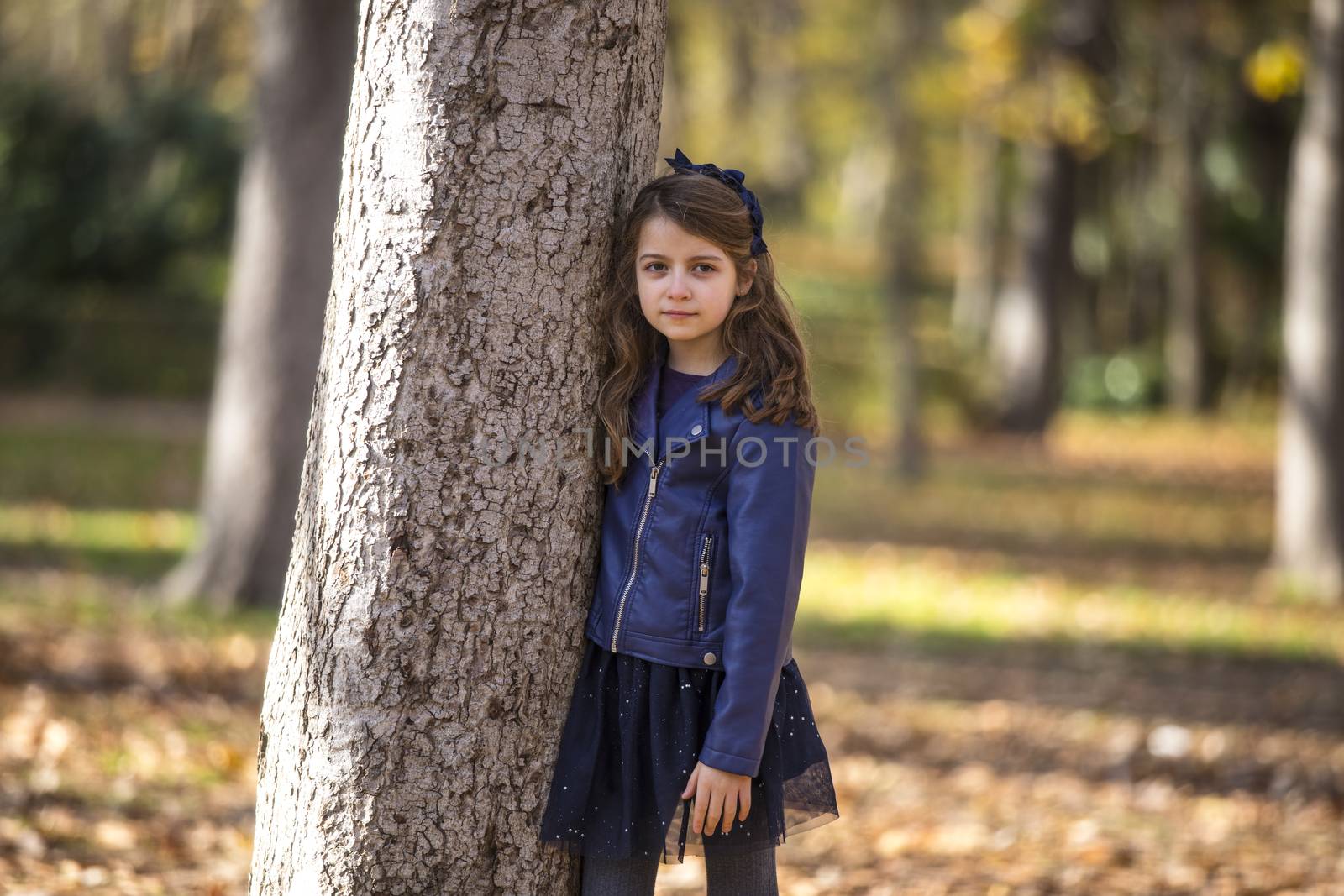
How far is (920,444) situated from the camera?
15.3 meters

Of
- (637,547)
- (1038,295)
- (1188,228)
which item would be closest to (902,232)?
(1038,295)

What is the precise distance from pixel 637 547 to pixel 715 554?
0.56 feet

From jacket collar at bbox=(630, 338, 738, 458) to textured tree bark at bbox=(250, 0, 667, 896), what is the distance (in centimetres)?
15

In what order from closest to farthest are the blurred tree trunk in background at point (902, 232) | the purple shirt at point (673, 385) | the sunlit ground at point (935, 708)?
the purple shirt at point (673, 385), the sunlit ground at point (935, 708), the blurred tree trunk in background at point (902, 232)

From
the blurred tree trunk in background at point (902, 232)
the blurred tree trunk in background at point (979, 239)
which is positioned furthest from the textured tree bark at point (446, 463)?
the blurred tree trunk in background at point (979, 239)

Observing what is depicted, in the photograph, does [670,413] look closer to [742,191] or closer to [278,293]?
[742,191]

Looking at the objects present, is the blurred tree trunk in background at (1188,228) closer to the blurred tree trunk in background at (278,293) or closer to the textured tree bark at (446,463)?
the blurred tree trunk in background at (278,293)

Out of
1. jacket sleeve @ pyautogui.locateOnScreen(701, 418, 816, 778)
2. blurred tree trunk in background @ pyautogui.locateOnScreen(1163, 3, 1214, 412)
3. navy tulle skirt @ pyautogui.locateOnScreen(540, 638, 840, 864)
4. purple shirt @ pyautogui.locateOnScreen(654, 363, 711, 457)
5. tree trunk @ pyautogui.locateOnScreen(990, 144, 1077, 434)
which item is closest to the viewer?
jacket sleeve @ pyautogui.locateOnScreen(701, 418, 816, 778)

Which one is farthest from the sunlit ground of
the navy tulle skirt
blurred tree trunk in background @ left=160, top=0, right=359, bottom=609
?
the navy tulle skirt

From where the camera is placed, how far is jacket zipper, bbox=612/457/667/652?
269 centimetres

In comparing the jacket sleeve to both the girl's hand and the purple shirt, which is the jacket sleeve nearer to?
the girl's hand

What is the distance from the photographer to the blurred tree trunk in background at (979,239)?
2406cm

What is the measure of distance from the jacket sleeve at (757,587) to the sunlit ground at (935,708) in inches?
72.0

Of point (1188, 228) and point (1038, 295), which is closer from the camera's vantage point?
point (1038, 295)
